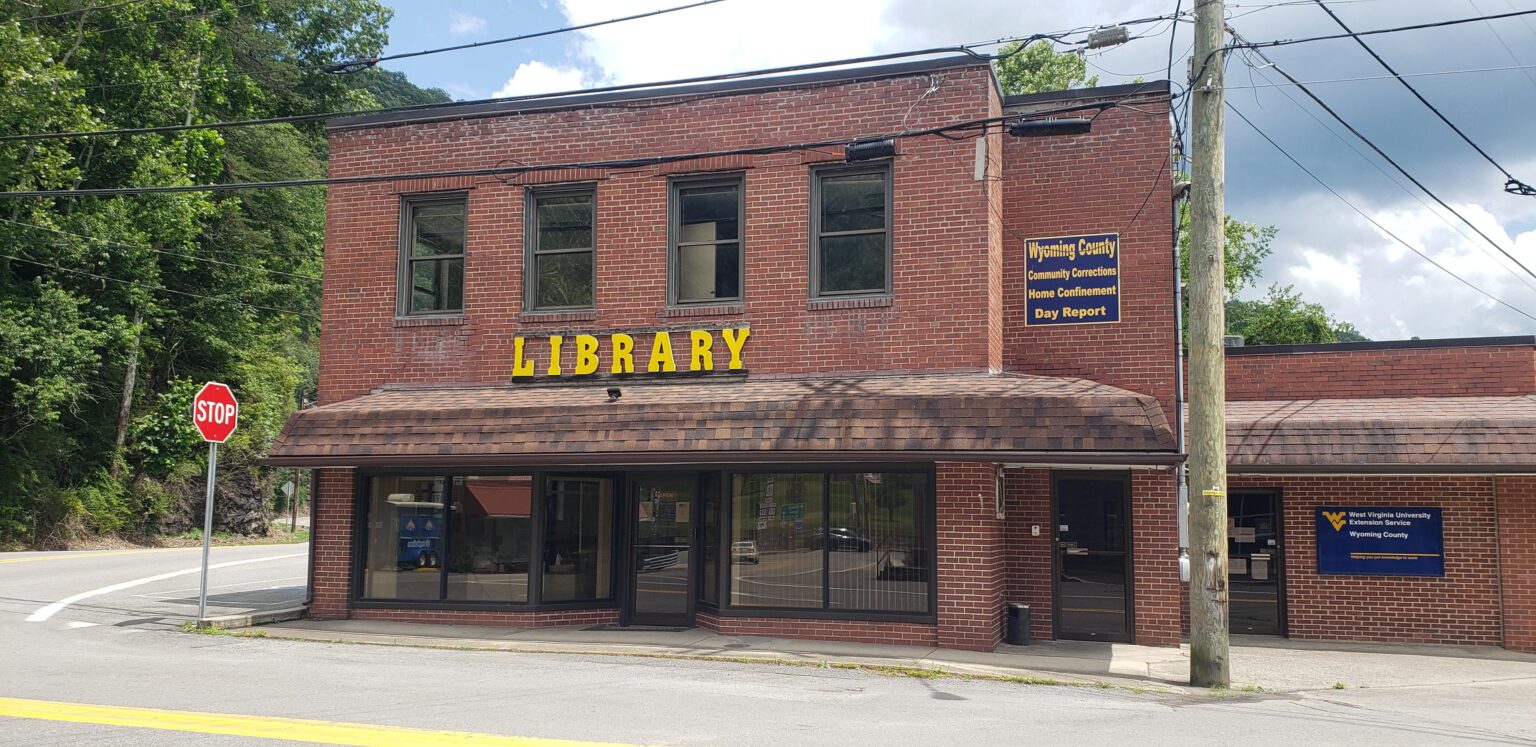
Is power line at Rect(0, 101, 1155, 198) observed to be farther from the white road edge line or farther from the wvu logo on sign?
the wvu logo on sign

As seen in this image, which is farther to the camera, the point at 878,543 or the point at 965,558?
the point at 878,543

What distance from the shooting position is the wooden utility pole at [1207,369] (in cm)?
1067

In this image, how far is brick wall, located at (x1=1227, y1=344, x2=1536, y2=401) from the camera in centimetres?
1500

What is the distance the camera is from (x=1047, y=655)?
12.5 m

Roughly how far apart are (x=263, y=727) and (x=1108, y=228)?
1102 centimetres

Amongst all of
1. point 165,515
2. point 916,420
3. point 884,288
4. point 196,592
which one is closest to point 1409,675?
point 916,420

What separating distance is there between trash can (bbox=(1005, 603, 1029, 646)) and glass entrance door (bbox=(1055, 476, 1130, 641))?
2.55 feet

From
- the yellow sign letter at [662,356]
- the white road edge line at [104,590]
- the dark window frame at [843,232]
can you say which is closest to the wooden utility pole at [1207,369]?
the dark window frame at [843,232]

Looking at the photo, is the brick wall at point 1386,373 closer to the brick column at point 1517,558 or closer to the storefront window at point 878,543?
the brick column at point 1517,558

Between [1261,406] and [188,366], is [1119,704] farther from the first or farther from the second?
[188,366]

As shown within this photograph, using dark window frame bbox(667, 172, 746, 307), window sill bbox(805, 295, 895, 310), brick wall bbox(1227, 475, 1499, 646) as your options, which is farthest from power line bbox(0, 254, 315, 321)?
brick wall bbox(1227, 475, 1499, 646)

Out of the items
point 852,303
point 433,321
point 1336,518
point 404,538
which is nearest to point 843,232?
point 852,303

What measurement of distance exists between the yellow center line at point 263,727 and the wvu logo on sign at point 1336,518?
36.9ft

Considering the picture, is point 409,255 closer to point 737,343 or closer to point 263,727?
point 737,343
